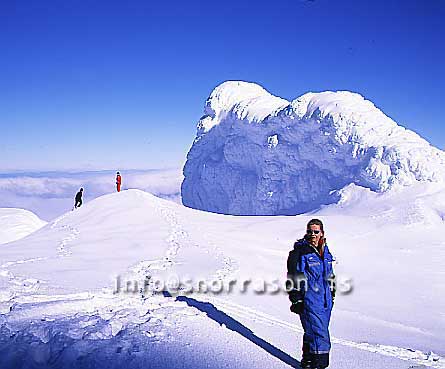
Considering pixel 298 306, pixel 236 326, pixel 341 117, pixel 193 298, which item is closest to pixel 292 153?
pixel 341 117

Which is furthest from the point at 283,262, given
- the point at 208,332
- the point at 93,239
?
the point at 208,332

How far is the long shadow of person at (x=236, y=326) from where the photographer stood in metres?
5.08

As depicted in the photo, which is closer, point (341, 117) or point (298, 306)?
point (298, 306)

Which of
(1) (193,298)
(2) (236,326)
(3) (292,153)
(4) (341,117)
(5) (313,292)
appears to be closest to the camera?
(5) (313,292)

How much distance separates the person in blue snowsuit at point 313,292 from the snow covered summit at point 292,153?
25.2 meters

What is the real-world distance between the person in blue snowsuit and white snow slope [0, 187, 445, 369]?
1.11 ft

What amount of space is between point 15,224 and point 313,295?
98.1ft

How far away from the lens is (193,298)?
734 cm

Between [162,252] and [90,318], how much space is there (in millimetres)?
6384

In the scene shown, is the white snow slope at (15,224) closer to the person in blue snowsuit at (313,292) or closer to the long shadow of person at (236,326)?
the long shadow of person at (236,326)

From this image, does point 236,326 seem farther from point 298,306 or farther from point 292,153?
point 292,153

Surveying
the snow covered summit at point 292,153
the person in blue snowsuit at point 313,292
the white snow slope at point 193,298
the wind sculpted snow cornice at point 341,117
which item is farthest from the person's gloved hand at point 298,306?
the wind sculpted snow cornice at point 341,117

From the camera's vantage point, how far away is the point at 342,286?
37.5 feet

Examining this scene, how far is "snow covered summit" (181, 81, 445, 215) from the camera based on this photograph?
95.9ft
